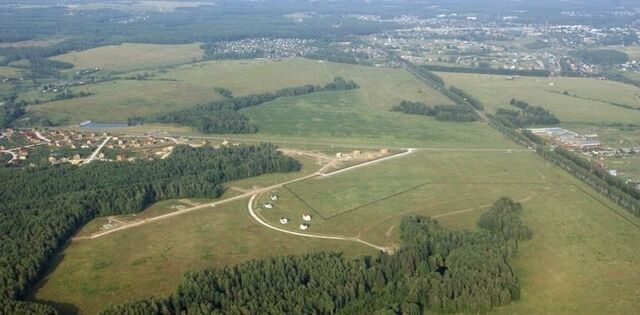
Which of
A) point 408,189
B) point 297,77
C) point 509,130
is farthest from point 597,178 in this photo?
point 297,77

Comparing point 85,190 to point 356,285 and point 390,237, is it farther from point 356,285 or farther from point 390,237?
point 356,285

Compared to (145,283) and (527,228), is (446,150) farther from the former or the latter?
(145,283)

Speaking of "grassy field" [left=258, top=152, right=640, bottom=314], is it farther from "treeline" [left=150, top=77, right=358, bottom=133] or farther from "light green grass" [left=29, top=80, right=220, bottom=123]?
"light green grass" [left=29, top=80, right=220, bottom=123]

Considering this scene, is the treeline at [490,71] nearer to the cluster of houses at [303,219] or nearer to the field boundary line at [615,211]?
the field boundary line at [615,211]

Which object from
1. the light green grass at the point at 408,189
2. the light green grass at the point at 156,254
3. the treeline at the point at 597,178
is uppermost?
the treeline at the point at 597,178

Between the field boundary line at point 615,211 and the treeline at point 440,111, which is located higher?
the treeline at point 440,111

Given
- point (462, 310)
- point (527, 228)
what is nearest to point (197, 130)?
point (527, 228)

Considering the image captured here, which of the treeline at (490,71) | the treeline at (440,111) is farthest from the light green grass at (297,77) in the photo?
the treeline at (490,71)
